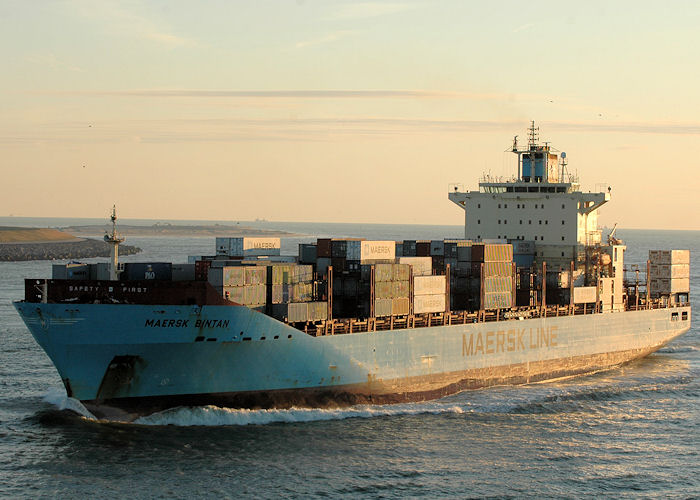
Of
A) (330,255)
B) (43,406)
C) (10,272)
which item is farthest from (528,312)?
(10,272)

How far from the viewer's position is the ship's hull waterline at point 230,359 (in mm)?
31000

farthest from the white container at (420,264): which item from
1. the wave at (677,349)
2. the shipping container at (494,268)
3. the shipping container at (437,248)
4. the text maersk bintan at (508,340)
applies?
the wave at (677,349)

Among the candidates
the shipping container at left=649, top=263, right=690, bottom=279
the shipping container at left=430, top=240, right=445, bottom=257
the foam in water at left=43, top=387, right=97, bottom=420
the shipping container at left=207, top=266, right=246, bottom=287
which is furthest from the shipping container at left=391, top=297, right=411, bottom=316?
the shipping container at left=649, top=263, right=690, bottom=279

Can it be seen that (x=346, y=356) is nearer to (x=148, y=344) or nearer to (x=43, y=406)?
(x=148, y=344)

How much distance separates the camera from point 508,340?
42.6 meters

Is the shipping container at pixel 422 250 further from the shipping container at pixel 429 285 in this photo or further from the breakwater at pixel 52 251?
Answer: the breakwater at pixel 52 251

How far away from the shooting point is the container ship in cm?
3133

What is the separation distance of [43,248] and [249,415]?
431ft

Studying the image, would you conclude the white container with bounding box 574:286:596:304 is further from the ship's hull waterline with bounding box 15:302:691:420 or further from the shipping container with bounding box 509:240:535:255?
the ship's hull waterline with bounding box 15:302:691:420

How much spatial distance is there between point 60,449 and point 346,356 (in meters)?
11.4

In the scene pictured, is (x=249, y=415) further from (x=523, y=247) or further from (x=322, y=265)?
(x=523, y=247)

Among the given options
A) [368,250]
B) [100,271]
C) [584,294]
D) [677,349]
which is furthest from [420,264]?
[677,349]

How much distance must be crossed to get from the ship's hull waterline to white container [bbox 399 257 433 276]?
2945mm

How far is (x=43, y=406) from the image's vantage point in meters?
34.5
